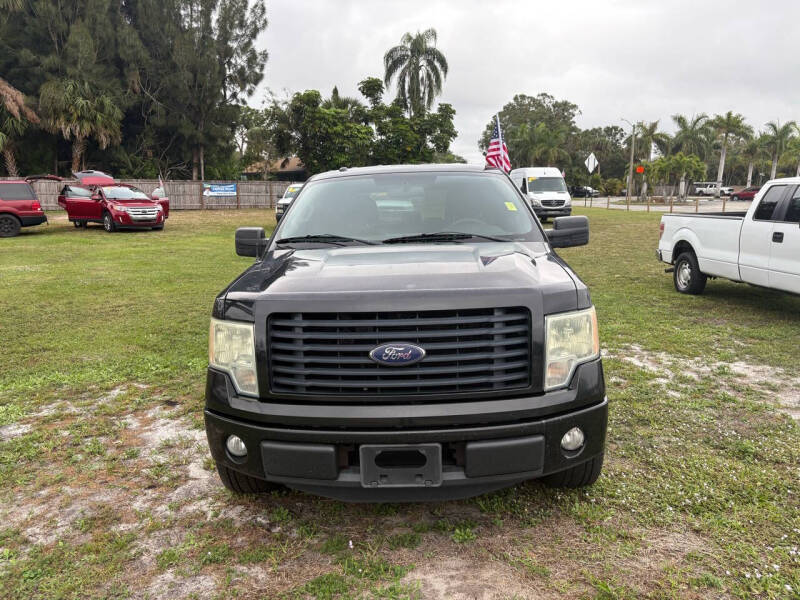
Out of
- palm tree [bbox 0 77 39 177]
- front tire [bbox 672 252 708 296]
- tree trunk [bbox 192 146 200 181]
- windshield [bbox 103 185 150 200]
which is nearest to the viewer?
front tire [bbox 672 252 708 296]

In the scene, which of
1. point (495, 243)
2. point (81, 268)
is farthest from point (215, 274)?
point (495, 243)

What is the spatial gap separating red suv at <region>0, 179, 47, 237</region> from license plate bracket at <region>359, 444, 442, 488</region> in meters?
18.8

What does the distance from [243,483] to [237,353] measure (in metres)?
0.80

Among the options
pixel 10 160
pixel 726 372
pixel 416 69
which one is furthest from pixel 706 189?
pixel 726 372

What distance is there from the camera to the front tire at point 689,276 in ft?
26.7

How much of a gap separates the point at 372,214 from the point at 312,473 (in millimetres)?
1850

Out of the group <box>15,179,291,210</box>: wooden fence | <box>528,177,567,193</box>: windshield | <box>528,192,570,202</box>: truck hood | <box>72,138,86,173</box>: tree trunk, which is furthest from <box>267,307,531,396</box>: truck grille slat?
A: <box>72,138,86,173</box>: tree trunk

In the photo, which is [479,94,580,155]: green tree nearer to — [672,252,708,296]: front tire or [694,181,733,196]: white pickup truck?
[694,181,733,196]: white pickup truck

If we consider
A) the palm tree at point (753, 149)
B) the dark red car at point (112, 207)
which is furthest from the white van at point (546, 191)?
the palm tree at point (753, 149)

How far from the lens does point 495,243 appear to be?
327 cm

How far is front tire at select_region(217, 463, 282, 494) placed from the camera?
113 inches

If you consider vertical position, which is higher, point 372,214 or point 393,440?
point 372,214

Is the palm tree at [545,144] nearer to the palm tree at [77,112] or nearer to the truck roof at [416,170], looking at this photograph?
the palm tree at [77,112]

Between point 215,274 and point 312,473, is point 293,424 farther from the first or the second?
point 215,274
